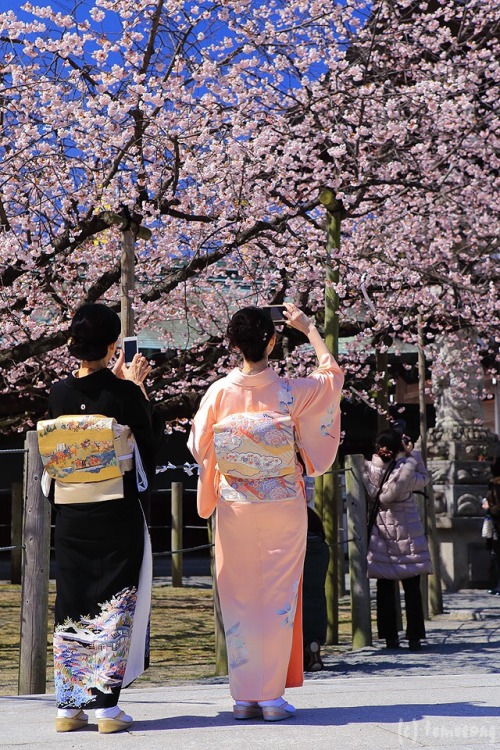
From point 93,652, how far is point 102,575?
11.8 inches

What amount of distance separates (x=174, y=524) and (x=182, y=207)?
513cm

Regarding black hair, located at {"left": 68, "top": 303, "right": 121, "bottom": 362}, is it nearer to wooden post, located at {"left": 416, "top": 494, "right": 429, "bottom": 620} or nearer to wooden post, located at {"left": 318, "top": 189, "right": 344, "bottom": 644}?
wooden post, located at {"left": 318, "top": 189, "right": 344, "bottom": 644}

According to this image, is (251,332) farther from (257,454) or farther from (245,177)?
(245,177)

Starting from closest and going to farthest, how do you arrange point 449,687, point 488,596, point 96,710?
point 96,710 < point 449,687 < point 488,596

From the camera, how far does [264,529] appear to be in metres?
3.96

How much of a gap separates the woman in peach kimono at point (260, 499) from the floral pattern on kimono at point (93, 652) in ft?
1.53

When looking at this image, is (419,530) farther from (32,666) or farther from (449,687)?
(32,666)

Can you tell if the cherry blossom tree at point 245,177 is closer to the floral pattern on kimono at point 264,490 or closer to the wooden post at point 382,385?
the wooden post at point 382,385

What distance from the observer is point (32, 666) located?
17.3 ft

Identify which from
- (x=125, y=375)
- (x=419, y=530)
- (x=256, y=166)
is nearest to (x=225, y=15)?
(x=256, y=166)

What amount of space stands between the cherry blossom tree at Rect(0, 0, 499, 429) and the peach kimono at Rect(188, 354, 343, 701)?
9.91 ft

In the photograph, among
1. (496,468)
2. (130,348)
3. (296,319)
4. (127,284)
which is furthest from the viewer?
(496,468)

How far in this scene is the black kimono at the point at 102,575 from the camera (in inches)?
146

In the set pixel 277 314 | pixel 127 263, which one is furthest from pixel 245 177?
pixel 277 314
